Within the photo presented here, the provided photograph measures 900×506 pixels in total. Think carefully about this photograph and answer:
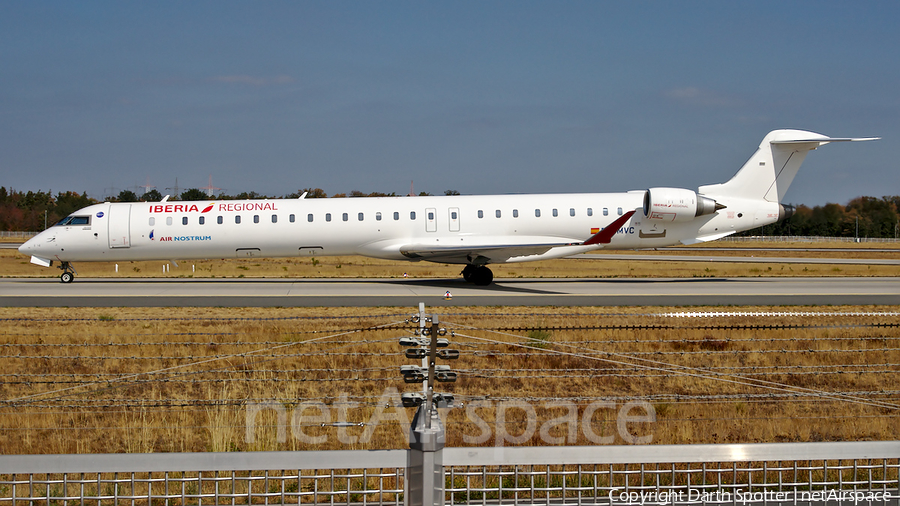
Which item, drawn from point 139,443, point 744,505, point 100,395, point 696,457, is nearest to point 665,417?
point 744,505

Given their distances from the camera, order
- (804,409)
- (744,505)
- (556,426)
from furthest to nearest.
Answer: (804,409), (556,426), (744,505)

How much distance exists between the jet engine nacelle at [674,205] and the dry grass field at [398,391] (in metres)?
10.3

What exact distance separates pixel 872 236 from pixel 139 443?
319 ft

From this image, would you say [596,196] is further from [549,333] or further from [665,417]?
[665,417]

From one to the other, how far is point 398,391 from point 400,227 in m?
14.7

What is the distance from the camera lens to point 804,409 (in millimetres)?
10758

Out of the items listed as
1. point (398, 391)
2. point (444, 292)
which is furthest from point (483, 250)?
point (398, 391)

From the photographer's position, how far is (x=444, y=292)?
77.4ft

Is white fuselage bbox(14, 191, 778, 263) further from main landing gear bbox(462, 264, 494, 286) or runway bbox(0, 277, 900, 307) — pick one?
runway bbox(0, 277, 900, 307)

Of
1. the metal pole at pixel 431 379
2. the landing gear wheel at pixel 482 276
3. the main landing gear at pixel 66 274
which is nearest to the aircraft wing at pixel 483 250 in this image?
the landing gear wheel at pixel 482 276

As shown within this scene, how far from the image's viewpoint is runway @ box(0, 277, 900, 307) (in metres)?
20.6

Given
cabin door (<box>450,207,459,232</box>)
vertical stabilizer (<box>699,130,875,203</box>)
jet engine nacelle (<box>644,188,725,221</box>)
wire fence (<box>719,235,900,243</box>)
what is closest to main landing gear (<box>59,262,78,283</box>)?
cabin door (<box>450,207,459,232</box>)

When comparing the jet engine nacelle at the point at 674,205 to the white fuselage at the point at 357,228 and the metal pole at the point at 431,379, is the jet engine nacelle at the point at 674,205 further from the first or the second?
the metal pole at the point at 431,379

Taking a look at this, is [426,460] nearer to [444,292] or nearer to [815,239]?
[444,292]
